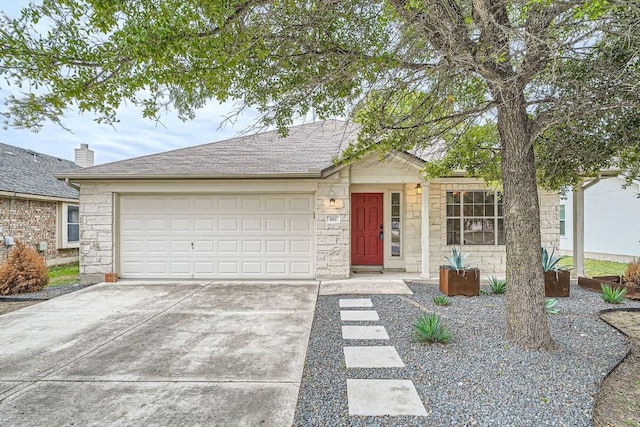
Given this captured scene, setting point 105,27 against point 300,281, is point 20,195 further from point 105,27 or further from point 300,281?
point 105,27

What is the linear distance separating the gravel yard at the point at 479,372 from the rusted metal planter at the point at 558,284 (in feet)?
4.53

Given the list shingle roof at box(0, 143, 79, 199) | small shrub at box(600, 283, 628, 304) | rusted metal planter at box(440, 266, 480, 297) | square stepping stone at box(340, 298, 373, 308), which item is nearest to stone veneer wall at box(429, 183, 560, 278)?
rusted metal planter at box(440, 266, 480, 297)

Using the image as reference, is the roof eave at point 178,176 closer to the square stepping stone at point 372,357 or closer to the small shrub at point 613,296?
the square stepping stone at point 372,357

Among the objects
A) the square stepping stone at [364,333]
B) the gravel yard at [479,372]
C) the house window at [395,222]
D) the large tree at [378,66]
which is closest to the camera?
the gravel yard at [479,372]

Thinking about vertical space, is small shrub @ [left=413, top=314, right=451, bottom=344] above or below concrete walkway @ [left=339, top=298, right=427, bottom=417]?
above

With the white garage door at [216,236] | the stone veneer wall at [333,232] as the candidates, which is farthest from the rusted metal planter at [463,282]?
the white garage door at [216,236]

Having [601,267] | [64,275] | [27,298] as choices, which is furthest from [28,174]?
[601,267]

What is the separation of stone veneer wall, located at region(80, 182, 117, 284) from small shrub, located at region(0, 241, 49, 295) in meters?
0.84

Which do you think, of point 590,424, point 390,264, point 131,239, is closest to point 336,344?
point 590,424

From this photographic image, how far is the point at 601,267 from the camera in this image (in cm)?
1155

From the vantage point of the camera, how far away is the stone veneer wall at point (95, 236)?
8.38 m

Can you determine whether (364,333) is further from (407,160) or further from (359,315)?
(407,160)

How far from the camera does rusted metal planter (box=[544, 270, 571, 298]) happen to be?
22.4ft

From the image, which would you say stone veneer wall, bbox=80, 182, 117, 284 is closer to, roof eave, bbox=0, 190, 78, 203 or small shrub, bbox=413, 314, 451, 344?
roof eave, bbox=0, 190, 78, 203
